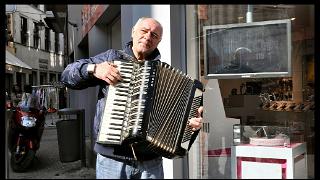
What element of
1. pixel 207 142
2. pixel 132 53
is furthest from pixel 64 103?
pixel 132 53

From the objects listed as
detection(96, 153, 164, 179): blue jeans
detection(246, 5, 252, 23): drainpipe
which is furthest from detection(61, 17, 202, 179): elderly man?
detection(246, 5, 252, 23): drainpipe

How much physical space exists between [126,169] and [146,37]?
701 millimetres

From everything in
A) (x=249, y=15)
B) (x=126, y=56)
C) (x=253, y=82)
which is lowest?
(x=253, y=82)

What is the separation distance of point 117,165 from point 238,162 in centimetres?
130

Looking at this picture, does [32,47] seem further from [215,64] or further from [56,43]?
[215,64]

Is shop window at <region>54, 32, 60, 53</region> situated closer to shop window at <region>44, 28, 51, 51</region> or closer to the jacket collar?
shop window at <region>44, 28, 51, 51</region>

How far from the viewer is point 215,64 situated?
3.23 metres

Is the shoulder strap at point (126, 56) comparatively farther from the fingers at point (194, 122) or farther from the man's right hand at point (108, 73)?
the fingers at point (194, 122)

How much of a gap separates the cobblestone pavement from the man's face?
1.37 metres


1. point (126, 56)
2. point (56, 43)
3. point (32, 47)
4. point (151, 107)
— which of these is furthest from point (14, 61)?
point (151, 107)

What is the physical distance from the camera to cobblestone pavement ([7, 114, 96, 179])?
3207 millimetres

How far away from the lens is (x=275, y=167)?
2949 millimetres
